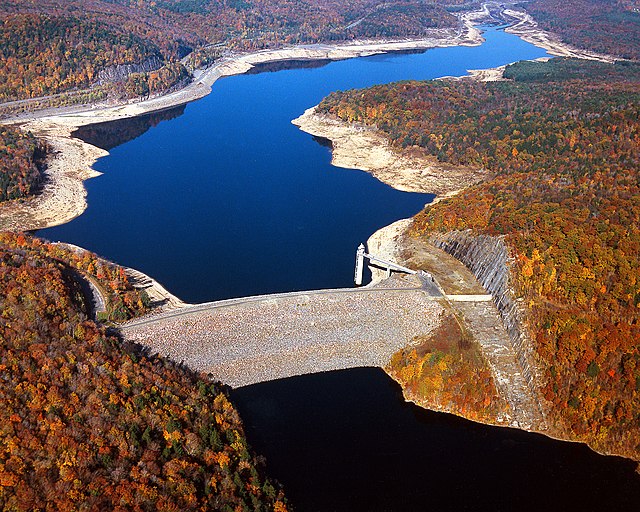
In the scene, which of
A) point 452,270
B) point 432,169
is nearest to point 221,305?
point 452,270

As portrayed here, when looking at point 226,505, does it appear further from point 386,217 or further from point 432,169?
point 432,169

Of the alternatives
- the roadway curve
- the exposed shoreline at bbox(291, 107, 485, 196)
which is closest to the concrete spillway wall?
the roadway curve

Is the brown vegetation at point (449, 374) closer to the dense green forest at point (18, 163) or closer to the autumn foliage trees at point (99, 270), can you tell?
the autumn foliage trees at point (99, 270)

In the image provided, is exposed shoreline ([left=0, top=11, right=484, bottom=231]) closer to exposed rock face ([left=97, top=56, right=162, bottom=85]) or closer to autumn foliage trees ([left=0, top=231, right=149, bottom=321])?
exposed rock face ([left=97, top=56, right=162, bottom=85])

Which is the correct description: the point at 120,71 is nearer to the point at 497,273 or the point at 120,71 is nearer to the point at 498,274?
the point at 497,273

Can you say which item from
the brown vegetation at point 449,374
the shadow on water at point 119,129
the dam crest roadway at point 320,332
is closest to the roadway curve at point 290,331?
the dam crest roadway at point 320,332

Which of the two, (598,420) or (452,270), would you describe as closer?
(598,420)

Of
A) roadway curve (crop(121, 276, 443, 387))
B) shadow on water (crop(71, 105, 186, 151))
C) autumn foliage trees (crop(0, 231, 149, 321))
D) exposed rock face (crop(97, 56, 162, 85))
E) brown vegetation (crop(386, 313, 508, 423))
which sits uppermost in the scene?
exposed rock face (crop(97, 56, 162, 85))
